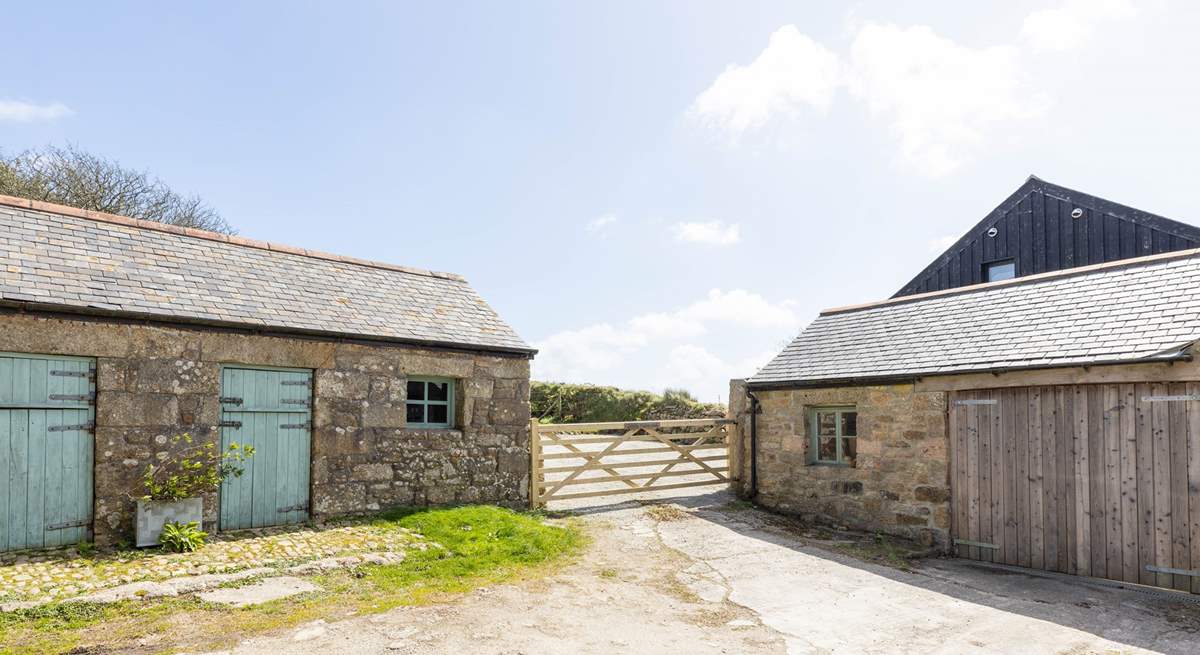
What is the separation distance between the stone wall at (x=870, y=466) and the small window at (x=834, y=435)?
134 mm

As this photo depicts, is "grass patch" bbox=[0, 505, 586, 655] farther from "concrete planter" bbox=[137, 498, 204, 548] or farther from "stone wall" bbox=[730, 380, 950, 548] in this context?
"stone wall" bbox=[730, 380, 950, 548]

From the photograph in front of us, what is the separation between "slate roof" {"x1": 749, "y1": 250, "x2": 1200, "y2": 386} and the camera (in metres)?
7.83

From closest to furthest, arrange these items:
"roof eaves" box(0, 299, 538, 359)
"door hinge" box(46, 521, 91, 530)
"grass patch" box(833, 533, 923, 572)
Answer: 1. "roof eaves" box(0, 299, 538, 359)
2. "door hinge" box(46, 521, 91, 530)
3. "grass patch" box(833, 533, 923, 572)

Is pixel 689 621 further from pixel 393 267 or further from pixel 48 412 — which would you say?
pixel 393 267

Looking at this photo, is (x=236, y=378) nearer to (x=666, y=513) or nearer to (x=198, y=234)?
(x=198, y=234)

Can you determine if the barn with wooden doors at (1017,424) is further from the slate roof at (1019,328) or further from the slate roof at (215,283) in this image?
the slate roof at (215,283)

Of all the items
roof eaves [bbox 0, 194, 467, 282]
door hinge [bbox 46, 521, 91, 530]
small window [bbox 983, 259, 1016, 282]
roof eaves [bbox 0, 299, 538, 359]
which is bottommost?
door hinge [bbox 46, 521, 91, 530]

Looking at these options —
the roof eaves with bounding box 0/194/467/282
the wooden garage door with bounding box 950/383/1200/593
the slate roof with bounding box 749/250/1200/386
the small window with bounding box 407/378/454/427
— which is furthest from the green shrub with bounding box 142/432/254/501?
the wooden garage door with bounding box 950/383/1200/593

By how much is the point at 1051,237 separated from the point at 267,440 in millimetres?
15720

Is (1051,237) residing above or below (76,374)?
above

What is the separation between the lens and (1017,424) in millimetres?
8484

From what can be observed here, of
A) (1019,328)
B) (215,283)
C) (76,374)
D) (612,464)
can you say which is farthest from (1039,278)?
(76,374)

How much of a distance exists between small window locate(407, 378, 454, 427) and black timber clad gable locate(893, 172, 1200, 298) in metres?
12.6

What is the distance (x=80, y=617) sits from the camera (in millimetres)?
5762
